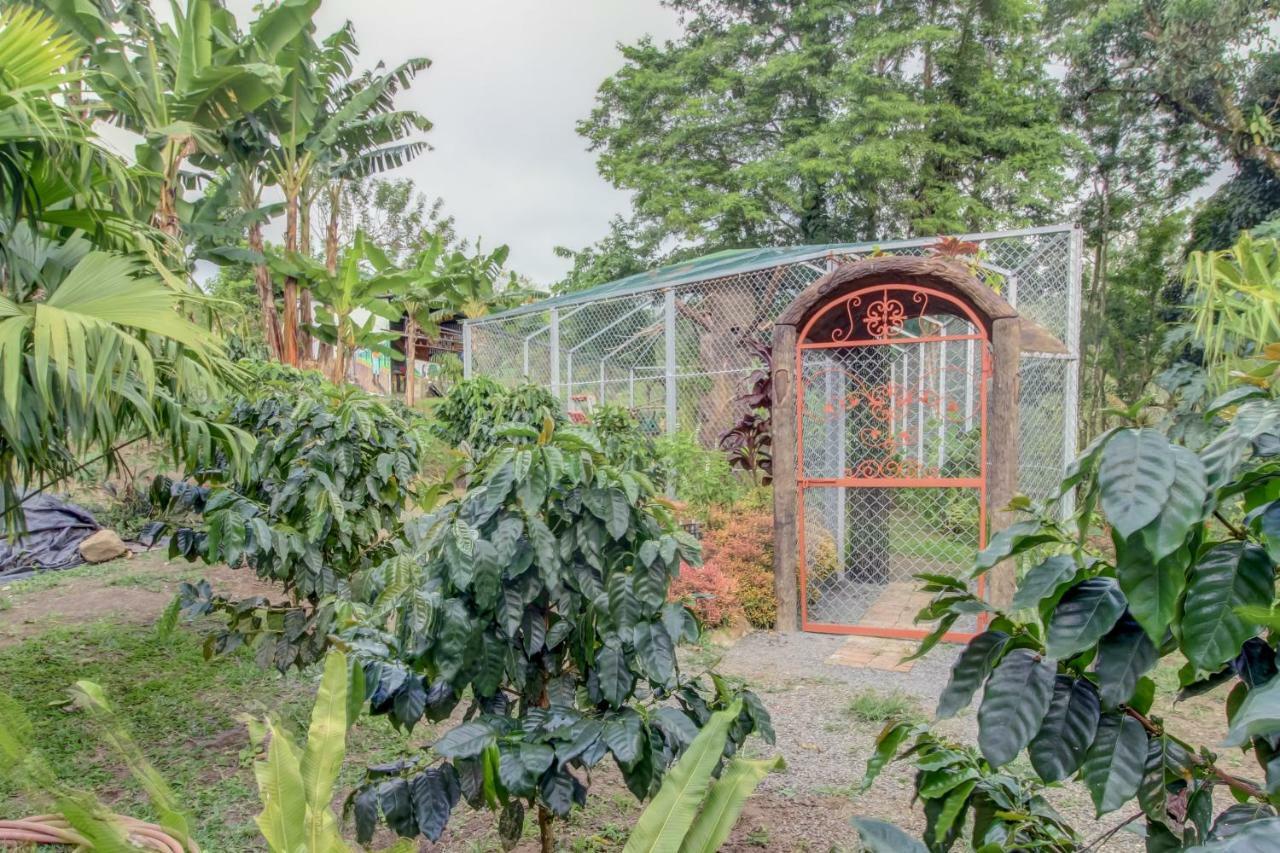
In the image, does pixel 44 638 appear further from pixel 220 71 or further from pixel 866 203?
pixel 866 203

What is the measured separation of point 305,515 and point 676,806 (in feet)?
8.59

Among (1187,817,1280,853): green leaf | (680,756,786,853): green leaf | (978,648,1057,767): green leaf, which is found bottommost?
(680,756,786,853): green leaf

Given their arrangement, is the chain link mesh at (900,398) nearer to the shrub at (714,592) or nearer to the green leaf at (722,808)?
the shrub at (714,592)

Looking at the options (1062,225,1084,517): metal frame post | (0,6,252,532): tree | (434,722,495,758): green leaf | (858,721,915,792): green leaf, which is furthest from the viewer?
(1062,225,1084,517): metal frame post

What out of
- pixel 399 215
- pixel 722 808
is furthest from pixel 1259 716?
pixel 399 215

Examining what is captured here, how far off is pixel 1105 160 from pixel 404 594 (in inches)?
615

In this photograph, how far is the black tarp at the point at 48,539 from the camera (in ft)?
20.6

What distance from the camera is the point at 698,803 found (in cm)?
77

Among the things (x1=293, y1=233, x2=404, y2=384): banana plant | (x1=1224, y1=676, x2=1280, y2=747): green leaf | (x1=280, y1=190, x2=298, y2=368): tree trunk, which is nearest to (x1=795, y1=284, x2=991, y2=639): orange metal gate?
(x1=1224, y1=676, x2=1280, y2=747): green leaf

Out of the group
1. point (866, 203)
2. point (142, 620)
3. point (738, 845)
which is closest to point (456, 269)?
point (866, 203)

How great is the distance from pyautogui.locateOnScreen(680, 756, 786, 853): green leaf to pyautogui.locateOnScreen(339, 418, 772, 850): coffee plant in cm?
56

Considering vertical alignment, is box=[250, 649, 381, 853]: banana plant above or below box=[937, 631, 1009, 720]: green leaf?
below

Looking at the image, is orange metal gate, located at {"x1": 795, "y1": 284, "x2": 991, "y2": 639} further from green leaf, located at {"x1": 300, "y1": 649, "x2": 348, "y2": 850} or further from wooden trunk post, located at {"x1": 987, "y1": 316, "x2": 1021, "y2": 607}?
green leaf, located at {"x1": 300, "y1": 649, "x2": 348, "y2": 850}

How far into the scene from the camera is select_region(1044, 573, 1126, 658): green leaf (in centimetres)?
73
